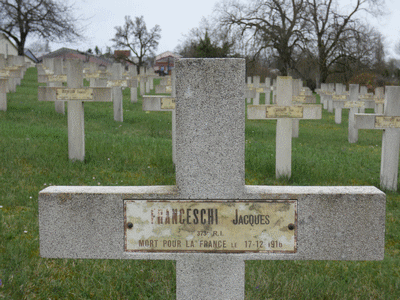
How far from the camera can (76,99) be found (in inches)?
297

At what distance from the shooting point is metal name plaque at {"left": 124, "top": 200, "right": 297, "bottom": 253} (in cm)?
220

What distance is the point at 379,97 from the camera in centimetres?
1444

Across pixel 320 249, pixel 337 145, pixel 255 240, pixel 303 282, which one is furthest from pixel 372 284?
pixel 337 145

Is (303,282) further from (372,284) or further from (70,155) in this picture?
(70,155)

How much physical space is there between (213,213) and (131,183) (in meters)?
3.98

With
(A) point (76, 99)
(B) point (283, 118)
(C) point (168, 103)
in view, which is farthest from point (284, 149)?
(A) point (76, 99)

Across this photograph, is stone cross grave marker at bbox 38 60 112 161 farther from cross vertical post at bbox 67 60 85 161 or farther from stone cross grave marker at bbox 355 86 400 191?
stone cross grave marker at bbox 355 86 400 191

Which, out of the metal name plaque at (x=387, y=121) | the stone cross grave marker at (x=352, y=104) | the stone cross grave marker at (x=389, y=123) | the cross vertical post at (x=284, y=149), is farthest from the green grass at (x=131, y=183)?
the metal name plaque at (x=387, y=121)

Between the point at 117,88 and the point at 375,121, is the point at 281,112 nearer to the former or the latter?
the point at 375,121

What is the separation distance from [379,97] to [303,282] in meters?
12.4

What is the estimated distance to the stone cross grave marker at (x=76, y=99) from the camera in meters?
7.30

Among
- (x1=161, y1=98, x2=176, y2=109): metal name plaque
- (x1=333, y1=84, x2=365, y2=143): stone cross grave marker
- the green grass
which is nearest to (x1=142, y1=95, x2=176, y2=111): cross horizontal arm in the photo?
(x1=161, y1=98, x2=176, y2=109): metal name plaque

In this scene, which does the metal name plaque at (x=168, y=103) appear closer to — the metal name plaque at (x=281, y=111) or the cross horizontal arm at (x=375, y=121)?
the metal name plaque at (x=281, y=111)

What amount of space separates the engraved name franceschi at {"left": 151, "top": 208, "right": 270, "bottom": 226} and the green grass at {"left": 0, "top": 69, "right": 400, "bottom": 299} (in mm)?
1046
